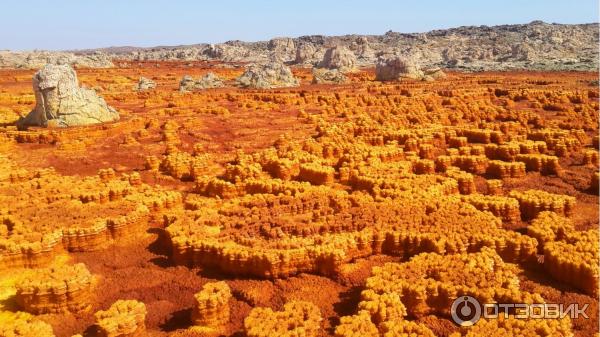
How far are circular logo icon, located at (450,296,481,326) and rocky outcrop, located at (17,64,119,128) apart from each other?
686 inches

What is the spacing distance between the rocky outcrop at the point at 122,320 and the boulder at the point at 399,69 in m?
36.5

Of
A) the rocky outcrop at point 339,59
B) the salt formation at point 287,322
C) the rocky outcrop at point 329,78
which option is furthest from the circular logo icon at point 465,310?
the rocky outcrop at point 339,59

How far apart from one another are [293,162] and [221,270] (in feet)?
18.3

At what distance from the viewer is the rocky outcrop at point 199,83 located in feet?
117

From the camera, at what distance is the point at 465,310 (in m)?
6.70

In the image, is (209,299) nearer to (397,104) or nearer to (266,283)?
(266,283)

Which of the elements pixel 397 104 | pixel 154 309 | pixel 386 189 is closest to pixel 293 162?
pixel 386 189

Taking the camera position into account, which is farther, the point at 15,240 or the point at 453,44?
the point at 453,44

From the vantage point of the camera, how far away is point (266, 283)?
25.5 feet

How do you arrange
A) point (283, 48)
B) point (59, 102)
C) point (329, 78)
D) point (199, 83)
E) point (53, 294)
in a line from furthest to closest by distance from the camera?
1. point (283, 48)
2. point (329, 78)
3. point (199, 83)
4. point (59, 102)
5. point (53, 294)

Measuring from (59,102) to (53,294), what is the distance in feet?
48.1

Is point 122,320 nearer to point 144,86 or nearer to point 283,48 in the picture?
point 144,86

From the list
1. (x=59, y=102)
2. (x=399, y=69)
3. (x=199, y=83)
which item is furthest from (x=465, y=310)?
(x=399, y=69)

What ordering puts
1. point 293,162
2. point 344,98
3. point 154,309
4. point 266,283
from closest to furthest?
point 154,309 → point 266,283 → point 293,162 → point 344,98
